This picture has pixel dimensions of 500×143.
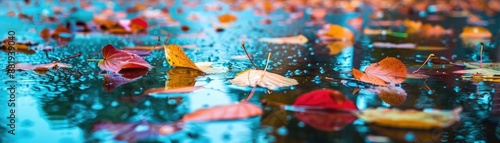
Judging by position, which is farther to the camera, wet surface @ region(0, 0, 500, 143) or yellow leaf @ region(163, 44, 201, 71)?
yellow leaf @ region(163, 44, 201, 71)

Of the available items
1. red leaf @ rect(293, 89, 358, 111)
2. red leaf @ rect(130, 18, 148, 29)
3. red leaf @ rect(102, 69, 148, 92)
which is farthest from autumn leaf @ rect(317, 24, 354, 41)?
red leaf @ rect(293, 89, 358, 111)

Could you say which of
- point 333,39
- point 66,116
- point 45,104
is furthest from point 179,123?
point 333,39

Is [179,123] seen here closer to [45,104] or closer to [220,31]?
[45,104]

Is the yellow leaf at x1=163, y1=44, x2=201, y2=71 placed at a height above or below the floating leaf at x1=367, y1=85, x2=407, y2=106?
above

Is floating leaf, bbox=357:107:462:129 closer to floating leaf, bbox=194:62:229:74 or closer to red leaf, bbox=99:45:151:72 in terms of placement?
floating leaf, bbox=194:62:229:74

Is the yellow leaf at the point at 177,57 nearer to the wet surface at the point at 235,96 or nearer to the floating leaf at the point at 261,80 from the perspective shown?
the wet surface at the point at 235,96
